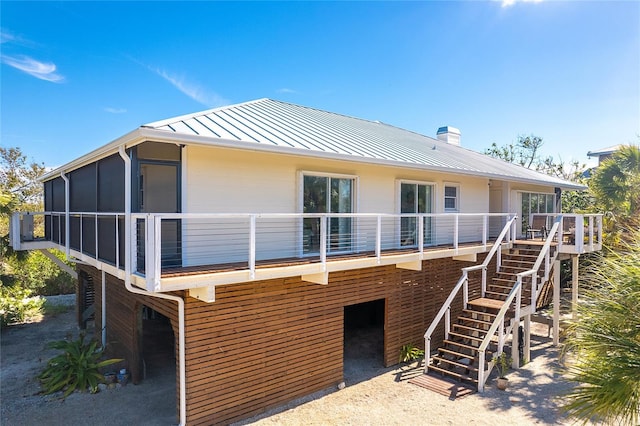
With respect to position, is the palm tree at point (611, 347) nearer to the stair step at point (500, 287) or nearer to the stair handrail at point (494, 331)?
the stair handrail at point (494, 331)

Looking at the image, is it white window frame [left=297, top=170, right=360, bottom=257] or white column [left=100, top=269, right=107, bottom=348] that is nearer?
white window frame [left=297, top=170, right=360, bottom=257]

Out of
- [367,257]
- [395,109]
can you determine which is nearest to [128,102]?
[395,109]

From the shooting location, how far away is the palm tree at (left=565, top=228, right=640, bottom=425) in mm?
3277

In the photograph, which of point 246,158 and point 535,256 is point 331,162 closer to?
point 246,158

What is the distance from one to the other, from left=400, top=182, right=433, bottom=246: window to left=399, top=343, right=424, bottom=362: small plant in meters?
3.23

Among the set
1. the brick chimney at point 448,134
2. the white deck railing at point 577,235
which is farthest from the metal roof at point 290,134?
the brick chimney at point 448,134

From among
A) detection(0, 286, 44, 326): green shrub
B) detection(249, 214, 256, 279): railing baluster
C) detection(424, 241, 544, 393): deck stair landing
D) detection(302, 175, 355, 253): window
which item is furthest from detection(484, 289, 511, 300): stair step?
detection(0, 286, 44, 326): green shrub

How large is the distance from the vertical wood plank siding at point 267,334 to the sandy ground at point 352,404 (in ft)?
1.73

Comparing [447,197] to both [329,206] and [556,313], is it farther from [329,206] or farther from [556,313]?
[329,206]

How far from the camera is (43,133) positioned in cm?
3506

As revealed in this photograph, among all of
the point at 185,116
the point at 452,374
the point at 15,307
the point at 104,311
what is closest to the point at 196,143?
the point at 185,116

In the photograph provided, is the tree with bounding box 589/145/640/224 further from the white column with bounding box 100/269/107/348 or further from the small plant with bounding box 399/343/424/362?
the white column with bounding box 100/269/107/348

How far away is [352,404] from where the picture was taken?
8.58 metres

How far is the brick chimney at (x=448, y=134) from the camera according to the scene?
21922mm
